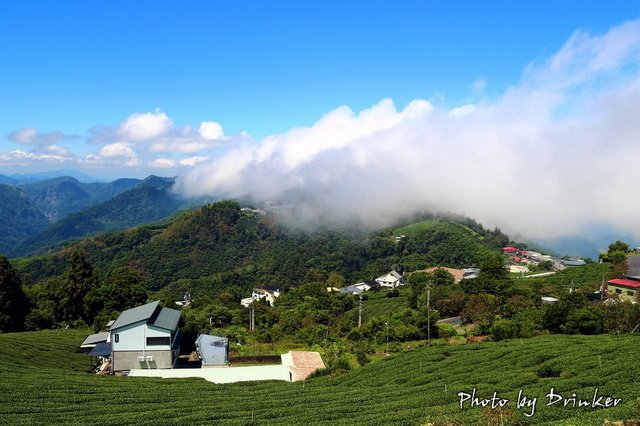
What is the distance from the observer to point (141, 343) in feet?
103

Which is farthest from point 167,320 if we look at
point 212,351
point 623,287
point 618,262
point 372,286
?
point 618,262

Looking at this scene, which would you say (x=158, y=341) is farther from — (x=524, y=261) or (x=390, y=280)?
Answer: (x=524, y=261)

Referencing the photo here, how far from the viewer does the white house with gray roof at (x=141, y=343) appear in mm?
30953

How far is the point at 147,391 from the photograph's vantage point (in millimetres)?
21625

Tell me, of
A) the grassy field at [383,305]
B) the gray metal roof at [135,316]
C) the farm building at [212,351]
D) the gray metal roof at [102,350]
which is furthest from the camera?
the grassy field at [383,305]

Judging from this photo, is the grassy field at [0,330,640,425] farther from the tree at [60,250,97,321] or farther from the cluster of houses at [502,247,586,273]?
the cluster of houses at [502,247,586,273]

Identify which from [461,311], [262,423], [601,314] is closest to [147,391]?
[262,423]

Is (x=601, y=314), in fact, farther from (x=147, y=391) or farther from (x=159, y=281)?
(x=159, y=281)

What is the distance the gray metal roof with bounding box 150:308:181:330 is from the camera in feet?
105

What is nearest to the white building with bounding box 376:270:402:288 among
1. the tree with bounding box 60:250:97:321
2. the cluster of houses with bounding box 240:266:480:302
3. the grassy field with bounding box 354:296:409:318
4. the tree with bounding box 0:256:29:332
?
the cluster of houses with bounding box 240:266:480:302

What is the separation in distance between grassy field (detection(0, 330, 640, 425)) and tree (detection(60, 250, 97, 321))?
22.1m

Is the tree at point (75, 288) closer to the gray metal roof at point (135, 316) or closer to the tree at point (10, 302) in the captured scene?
the tree at point (10, 302)

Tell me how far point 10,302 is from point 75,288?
20.4 ft

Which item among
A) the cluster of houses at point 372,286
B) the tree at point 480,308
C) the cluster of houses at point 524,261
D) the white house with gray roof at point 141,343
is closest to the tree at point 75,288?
the white house with gray roof at point 141,343
